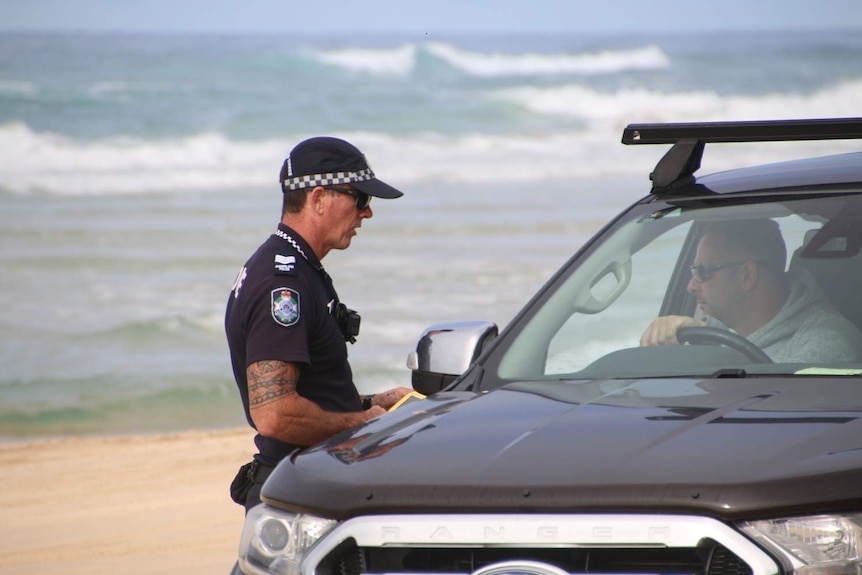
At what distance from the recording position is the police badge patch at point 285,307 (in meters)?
4.07

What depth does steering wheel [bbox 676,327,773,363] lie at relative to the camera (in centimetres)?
354

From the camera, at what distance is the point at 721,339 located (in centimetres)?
365

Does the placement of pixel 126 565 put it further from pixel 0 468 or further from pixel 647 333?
pixel 647 333

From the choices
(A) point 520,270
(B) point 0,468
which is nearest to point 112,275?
(A) point 520,270

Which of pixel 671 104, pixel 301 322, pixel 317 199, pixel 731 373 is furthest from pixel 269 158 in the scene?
pixel 731 373

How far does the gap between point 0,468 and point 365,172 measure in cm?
525

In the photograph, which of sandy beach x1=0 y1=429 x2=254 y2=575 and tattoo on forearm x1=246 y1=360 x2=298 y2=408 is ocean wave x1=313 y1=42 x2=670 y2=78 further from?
tattoo on forearm x1=246 y1=360 x2=298 y2=408

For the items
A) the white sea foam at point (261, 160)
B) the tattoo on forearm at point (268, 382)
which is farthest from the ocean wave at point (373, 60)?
the tattoo on forearm at point (268, 382)

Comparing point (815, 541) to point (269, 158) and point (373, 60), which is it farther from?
point (373, 60)

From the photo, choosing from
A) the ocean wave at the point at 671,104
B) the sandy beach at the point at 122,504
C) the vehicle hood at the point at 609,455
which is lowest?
the sandy beach at the point at 122,504

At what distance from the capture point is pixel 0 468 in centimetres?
888

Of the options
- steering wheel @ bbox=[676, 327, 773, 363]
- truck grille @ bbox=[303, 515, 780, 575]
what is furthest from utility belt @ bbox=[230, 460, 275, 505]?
truck grille @ bbox=[303, 515, 780, 575]

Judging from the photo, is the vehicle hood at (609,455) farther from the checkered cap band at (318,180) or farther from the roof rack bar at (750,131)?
the checkered cap band at (318,180)

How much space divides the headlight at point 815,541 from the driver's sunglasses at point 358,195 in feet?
7.31
